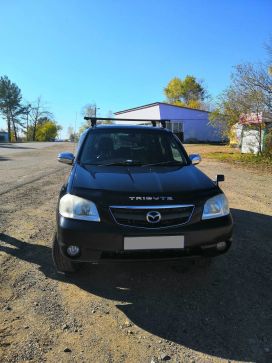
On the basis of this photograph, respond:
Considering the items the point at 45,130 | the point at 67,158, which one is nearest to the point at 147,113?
the point at 67,158

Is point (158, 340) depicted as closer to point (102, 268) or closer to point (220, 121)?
point (102, 268)

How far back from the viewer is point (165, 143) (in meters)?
5.30

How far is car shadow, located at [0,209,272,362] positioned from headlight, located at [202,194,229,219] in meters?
0.60

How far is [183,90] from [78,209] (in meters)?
74.6

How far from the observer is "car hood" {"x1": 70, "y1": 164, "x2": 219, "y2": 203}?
3535mm

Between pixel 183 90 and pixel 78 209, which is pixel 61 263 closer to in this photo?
pixel 78 209

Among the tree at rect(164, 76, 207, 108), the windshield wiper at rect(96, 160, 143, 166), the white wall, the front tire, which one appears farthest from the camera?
the tree at rect(164, 76, 207, 108)

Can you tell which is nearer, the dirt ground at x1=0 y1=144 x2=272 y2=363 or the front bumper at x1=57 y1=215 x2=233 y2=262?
the dirt ground at x1=0 y1=144 x2=272 y2=363

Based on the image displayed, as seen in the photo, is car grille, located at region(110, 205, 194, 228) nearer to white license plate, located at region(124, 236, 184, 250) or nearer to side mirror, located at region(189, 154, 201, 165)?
white license plate, located at region(124, 236, 184, 250)

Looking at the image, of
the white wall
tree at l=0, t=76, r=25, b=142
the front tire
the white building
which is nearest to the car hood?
the front tire

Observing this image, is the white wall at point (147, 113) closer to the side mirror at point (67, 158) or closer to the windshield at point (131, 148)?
the windshield at point (131, 148)

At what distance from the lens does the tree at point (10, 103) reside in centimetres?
8419

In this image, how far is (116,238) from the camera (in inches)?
131

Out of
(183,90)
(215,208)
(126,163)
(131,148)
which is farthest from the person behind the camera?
(183,90)
